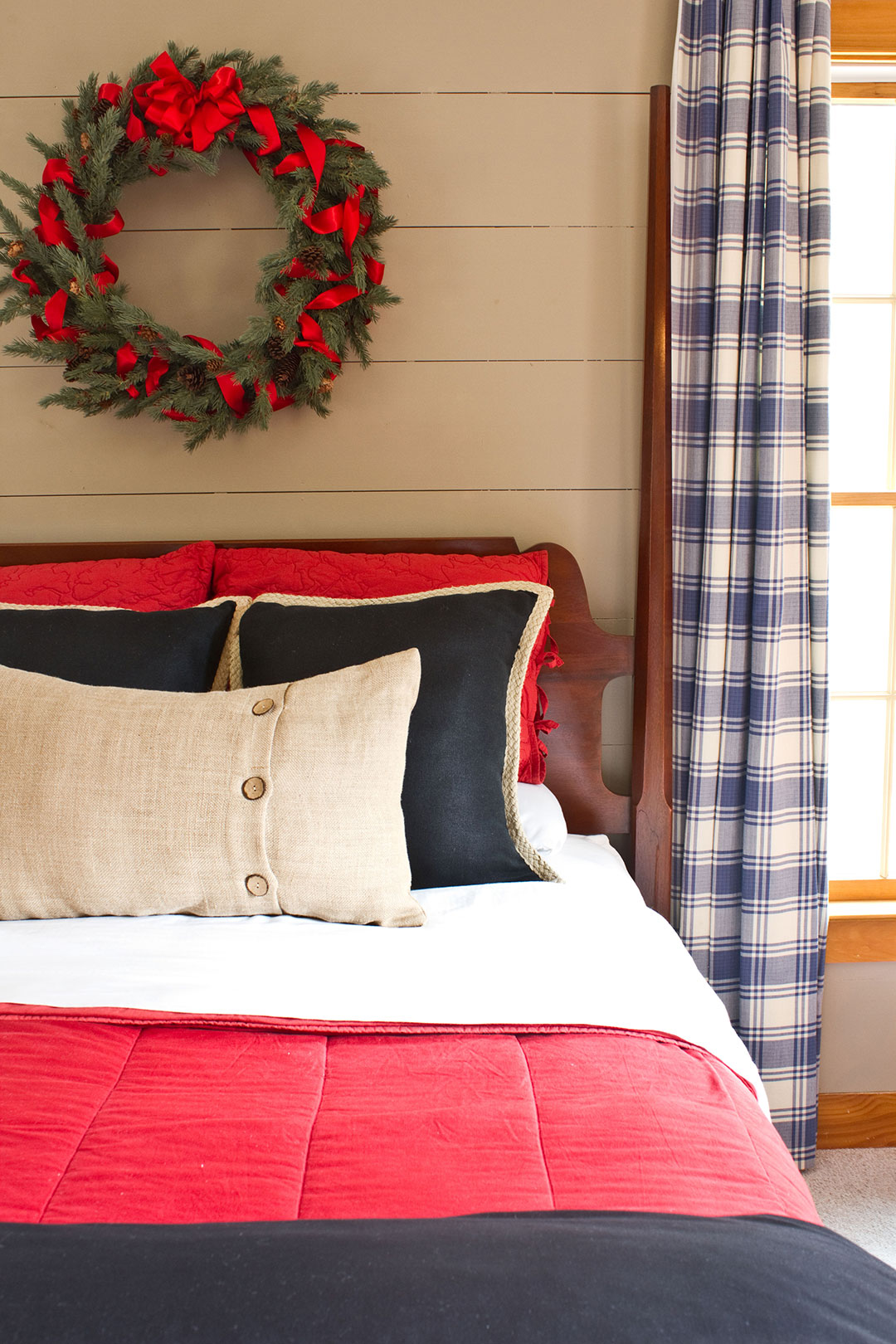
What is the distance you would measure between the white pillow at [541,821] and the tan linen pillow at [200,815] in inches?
13.5

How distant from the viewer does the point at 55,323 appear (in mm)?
1745

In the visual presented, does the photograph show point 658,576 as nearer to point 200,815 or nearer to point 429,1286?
point 200,815

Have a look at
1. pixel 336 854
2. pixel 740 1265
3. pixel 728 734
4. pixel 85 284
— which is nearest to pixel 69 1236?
pixel 740 1265

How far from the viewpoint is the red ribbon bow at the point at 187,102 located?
1.68 metres

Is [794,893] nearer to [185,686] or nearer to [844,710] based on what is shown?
[844,710]

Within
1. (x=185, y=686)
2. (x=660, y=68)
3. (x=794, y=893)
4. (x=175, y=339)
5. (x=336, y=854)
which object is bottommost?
(x=794, y=893)

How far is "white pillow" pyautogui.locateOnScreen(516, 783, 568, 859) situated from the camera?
5.05ft

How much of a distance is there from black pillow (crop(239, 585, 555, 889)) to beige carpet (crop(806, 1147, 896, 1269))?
95cm

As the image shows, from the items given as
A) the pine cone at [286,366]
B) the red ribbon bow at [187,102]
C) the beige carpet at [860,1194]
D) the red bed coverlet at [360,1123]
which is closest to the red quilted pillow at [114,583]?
the pine cone at [286,366]

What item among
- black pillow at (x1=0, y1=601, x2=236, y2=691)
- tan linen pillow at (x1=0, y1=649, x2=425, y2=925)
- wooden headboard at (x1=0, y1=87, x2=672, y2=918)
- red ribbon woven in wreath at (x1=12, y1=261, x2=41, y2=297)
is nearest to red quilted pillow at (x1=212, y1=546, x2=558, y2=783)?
wooden headboard at (x1=0, y1=87, x2=672, y2=918)

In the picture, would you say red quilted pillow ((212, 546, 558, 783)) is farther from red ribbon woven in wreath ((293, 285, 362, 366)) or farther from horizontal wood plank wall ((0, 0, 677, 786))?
red ribbon woven in wreath ((293, 285, 362, 366))

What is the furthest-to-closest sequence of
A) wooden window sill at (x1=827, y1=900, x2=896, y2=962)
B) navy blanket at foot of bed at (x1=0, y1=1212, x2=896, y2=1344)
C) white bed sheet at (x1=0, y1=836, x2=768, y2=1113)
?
wooden window sill at (x1=827, y1=900, x2=896, y2=962)
white bed sheet at (x1=0, y1=836, x2=768, y2=1113)
navy blanket at foot of bed at (x1=0, y1=1212, x2=896, y2=1344)

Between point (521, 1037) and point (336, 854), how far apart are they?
37cm

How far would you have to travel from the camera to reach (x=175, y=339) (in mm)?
1749
